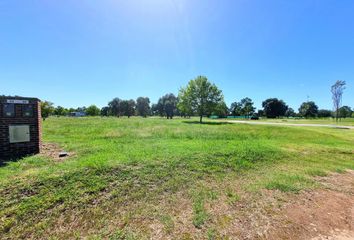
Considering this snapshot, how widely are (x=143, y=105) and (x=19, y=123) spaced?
3664 inches

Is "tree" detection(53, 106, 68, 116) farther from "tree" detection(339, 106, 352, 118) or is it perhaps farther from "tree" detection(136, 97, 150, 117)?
"tree" detection(339, 106, 352, 118)

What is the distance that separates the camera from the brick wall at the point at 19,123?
690 cm

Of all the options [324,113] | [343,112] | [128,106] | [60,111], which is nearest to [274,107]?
[343,112]

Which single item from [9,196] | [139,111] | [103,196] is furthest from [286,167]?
[139,111]

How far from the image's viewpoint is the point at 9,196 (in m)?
3.95

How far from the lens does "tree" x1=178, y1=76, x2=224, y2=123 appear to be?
1480 inches

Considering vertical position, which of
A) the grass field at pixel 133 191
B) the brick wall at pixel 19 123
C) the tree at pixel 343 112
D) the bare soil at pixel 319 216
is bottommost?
the bare soil at pixel 319 216

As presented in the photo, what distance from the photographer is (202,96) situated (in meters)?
37.7

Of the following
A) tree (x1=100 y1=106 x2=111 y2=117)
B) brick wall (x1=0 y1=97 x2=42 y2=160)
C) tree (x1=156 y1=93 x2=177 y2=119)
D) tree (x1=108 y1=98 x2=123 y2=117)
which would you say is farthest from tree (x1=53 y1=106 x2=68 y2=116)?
brick wall (x1=0 y1=97 x2=42 y2=160)

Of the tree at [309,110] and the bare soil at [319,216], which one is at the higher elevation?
the tree at [309,110]

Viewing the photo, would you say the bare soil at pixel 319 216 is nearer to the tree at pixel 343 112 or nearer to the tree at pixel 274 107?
the tree at pixel 343 112

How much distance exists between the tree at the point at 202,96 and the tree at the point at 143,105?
209ft

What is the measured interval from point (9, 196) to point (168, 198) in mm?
3418

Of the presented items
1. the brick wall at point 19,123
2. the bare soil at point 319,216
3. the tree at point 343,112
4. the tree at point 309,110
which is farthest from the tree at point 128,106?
the bare soil at point 319,216
